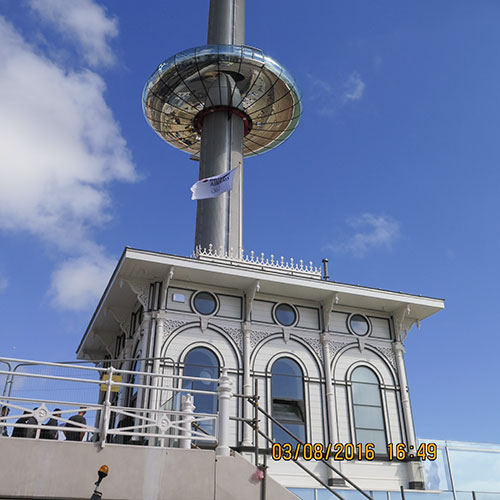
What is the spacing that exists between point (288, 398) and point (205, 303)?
11.1ft

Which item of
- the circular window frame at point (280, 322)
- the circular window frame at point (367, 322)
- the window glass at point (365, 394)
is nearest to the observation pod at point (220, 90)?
the circular window frame at point (280, 322)

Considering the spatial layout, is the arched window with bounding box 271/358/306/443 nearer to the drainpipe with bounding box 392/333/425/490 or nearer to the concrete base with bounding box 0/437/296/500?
the drainpipe with bounding box 392/333/425/490

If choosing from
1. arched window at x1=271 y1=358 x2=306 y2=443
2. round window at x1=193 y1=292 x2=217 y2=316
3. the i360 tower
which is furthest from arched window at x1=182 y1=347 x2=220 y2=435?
the i360 tower

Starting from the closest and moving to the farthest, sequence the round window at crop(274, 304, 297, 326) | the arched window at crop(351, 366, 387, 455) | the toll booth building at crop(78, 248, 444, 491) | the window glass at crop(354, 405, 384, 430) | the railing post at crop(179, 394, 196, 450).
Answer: the railing post at crop(179, 394, 196, 450)
the toll booth building at crop(78, 248, 444, 491)
the arched window at crop(351, 366, 387, 455)
the window glass at crop(354, 405, 384, 430)
the round window at crop(274, 304, 297, 326)

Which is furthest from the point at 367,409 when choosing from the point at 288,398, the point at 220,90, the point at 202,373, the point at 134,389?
the point at 220,90

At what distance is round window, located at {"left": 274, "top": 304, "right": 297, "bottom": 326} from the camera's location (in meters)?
16.2

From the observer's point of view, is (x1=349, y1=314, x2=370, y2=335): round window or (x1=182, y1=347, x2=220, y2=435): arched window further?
(x1=349, y1=314, x2=370, y2=335): round window

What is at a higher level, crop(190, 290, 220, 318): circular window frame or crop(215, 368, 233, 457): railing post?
crop(190, 290, 220, 318): circular window frame

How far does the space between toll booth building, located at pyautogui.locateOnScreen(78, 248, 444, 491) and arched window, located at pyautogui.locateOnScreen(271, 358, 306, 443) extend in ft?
0.09

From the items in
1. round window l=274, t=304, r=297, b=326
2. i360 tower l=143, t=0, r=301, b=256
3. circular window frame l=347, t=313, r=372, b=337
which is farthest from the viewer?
→ i360 tower l=143, t=0, r=301, b=256

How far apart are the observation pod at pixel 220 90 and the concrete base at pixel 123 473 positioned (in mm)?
17929

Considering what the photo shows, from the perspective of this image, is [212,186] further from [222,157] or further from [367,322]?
[367,322]

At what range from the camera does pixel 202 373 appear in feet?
48.6
